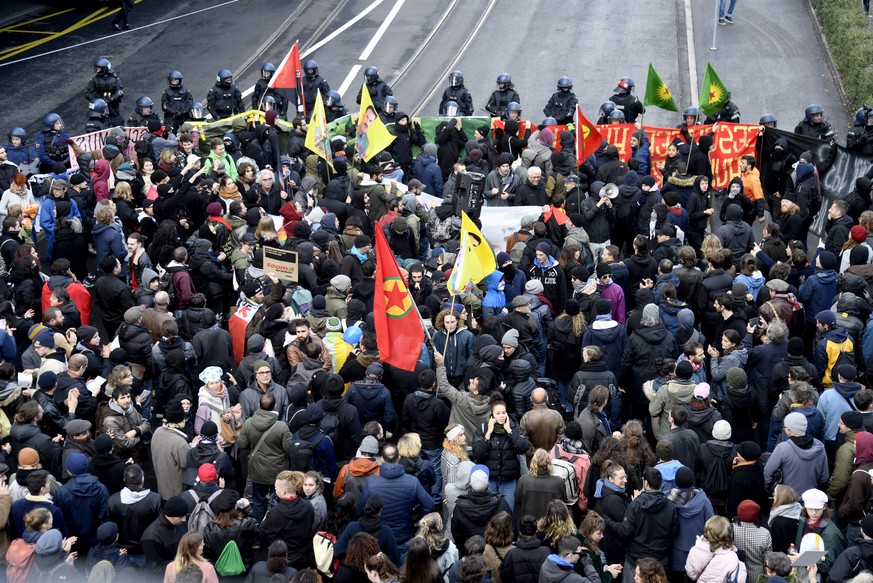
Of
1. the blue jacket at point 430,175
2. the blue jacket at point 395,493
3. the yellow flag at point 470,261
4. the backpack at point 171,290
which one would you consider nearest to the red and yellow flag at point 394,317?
the yellow flag at point 470,261

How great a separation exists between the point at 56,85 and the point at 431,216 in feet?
50.8

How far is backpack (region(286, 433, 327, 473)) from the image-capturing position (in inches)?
473

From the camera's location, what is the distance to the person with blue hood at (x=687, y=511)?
10875mm

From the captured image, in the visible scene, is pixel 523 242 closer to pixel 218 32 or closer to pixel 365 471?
pixel 365 471

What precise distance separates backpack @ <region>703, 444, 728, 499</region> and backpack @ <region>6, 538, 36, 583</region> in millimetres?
6277

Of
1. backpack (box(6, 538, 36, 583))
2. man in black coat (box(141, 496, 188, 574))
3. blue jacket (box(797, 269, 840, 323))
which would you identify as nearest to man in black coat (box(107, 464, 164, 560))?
man in black coat (box(141, 496, 188, 574))

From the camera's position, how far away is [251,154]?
19.7m

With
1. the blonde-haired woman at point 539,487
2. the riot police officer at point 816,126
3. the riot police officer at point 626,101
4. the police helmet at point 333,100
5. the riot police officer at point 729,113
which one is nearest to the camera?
the blonde-haired woman at point 539,487

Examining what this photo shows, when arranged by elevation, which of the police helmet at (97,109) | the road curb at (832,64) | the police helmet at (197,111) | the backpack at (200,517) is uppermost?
the backpack at (200,517)

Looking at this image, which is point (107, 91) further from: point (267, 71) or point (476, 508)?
point (476, 508)

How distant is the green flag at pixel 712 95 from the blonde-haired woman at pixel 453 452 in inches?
410

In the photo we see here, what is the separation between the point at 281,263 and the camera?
14938 mm

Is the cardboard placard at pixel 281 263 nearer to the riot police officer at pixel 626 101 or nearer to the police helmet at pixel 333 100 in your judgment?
the police helmet at pixel 333 100

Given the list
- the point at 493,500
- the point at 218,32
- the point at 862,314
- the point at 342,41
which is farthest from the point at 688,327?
the point at 218,32
